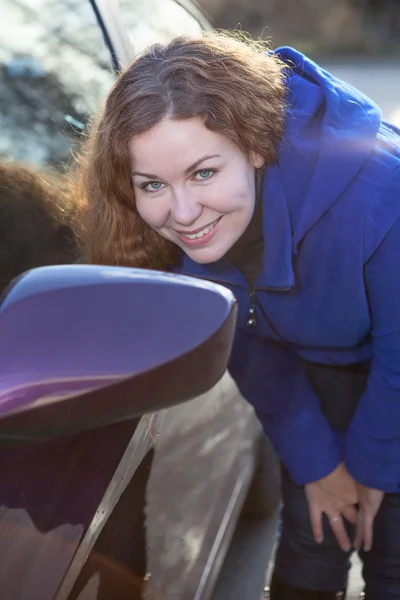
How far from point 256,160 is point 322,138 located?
124mm

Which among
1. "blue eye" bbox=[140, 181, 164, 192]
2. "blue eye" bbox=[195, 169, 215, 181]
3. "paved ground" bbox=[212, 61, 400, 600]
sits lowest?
"paved ground" bbox=[212, 61, 400, 600]

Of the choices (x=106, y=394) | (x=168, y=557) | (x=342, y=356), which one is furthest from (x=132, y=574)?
(x=342, y=356)

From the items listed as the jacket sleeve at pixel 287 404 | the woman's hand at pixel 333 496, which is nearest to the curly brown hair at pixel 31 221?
the jacket sleeve at pixel 287 404

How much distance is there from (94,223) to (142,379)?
73cm

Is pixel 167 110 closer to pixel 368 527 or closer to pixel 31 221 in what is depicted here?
pixel 31 221

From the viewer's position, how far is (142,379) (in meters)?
0.92

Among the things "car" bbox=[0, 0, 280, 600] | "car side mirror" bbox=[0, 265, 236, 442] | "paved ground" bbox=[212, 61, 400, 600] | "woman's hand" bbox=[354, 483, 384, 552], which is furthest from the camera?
"paved ground" bbox=[212, 61, 400, 600]

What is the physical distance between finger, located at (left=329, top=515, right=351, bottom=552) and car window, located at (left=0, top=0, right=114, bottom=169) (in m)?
0.98

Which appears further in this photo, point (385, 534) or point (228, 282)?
point (385, 534)

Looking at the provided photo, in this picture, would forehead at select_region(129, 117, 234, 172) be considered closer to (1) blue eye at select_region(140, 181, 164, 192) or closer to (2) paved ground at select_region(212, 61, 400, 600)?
(1) blue eye at select_region(140, 181, 164, 192)

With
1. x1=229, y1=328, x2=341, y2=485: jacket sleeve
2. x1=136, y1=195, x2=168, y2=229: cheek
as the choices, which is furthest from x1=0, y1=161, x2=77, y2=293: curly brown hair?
x1=229, y1=328, x2=341, y2=485: jacket sleeve

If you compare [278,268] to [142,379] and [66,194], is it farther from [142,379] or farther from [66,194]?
[142,379]

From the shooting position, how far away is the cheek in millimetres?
1467

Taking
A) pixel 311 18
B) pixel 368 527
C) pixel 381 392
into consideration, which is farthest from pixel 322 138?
pixel 311 18
